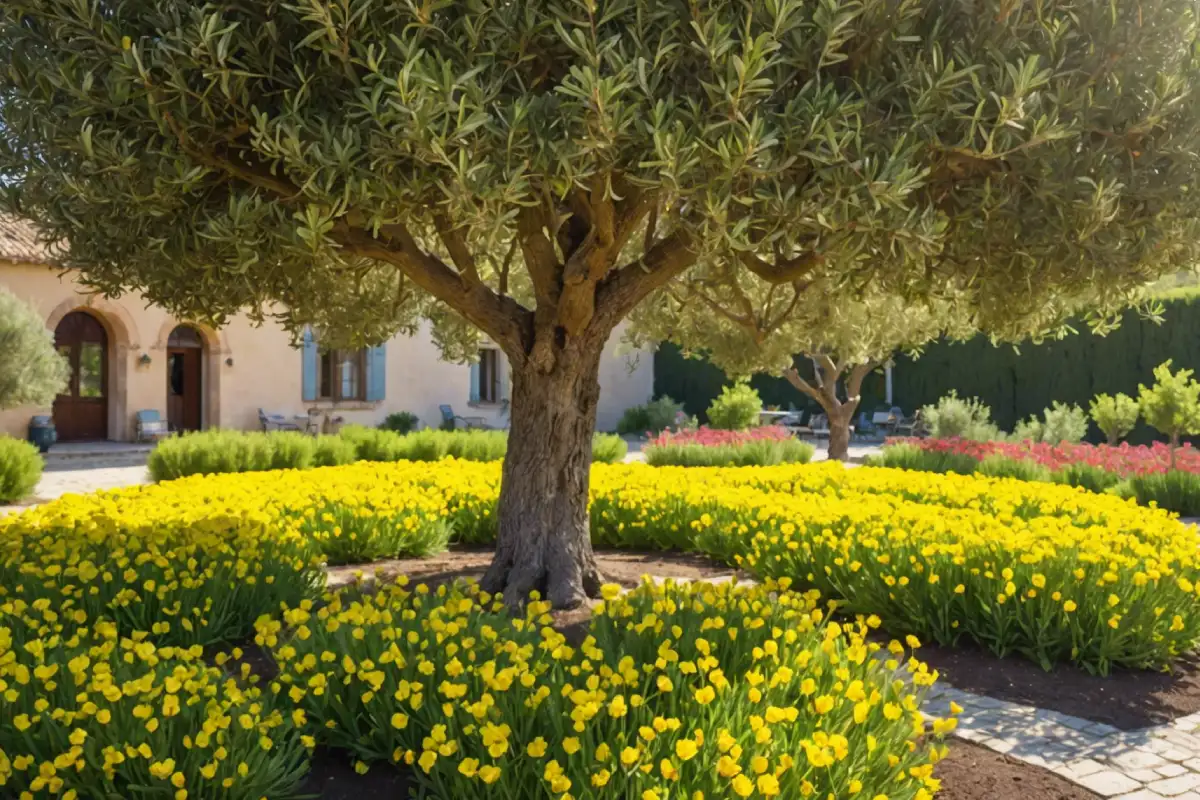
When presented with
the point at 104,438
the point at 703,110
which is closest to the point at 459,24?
the point at 703,110

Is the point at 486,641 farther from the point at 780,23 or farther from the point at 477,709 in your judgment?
the point at 780,23

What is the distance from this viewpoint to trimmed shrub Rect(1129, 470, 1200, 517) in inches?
423

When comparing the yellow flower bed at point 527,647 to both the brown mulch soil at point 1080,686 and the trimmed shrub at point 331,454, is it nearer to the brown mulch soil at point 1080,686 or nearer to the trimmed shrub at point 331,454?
the brown mulch soil at point 1080,686

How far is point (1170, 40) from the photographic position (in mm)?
4359

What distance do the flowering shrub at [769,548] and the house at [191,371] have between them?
932cm

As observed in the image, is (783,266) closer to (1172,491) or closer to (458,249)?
(458,249)

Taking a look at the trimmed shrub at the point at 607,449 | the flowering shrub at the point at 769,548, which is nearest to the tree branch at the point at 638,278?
the flowering shrub at the point at 769,548

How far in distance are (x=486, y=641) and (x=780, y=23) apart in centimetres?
256

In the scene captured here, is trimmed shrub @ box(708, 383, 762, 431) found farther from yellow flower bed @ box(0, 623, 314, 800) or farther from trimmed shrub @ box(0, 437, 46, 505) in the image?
yellow flower bed @ box(0, 623, 314, 800)

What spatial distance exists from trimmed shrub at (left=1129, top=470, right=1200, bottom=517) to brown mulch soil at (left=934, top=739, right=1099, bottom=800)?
8.44m

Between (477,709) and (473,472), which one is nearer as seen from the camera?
(477,709)

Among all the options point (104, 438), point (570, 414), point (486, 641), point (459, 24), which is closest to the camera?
point (486, 641)

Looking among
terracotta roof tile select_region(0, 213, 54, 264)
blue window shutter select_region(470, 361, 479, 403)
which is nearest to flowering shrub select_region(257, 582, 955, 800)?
terracotta roof tile select_region(0, 213, 54, 264)

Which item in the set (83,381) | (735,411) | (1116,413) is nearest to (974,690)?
(1116,413)
